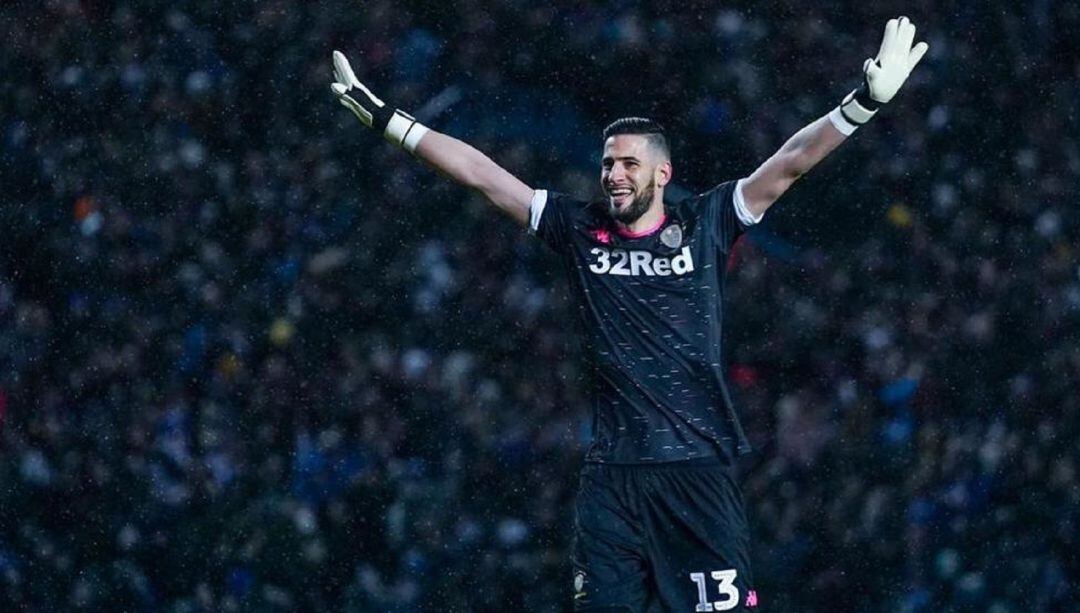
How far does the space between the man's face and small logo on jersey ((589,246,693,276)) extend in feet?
0.26

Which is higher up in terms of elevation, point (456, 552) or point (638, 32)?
point (638, 32)

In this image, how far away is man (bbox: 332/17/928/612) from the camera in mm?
3482

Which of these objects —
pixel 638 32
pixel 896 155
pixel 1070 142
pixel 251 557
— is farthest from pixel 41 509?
pixel 1070 142

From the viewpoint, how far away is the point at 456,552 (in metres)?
5.19

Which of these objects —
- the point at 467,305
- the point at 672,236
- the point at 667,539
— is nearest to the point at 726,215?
the point at 672,236

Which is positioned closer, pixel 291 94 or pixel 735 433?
pixel 735 433

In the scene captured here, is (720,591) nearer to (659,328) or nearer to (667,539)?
(667,539)

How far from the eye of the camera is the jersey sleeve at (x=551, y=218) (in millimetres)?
3678

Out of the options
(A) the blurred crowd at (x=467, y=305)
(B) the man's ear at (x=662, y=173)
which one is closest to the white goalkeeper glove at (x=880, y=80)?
(B) the man's ear at (x=662, y=173)

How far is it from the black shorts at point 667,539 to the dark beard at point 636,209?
55cm

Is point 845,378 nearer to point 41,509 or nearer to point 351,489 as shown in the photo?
point 351,489

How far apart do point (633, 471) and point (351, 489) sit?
1.92 m

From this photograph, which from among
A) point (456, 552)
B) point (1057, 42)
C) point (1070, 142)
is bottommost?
point (456, 552)

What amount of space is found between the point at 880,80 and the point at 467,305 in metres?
2.11
